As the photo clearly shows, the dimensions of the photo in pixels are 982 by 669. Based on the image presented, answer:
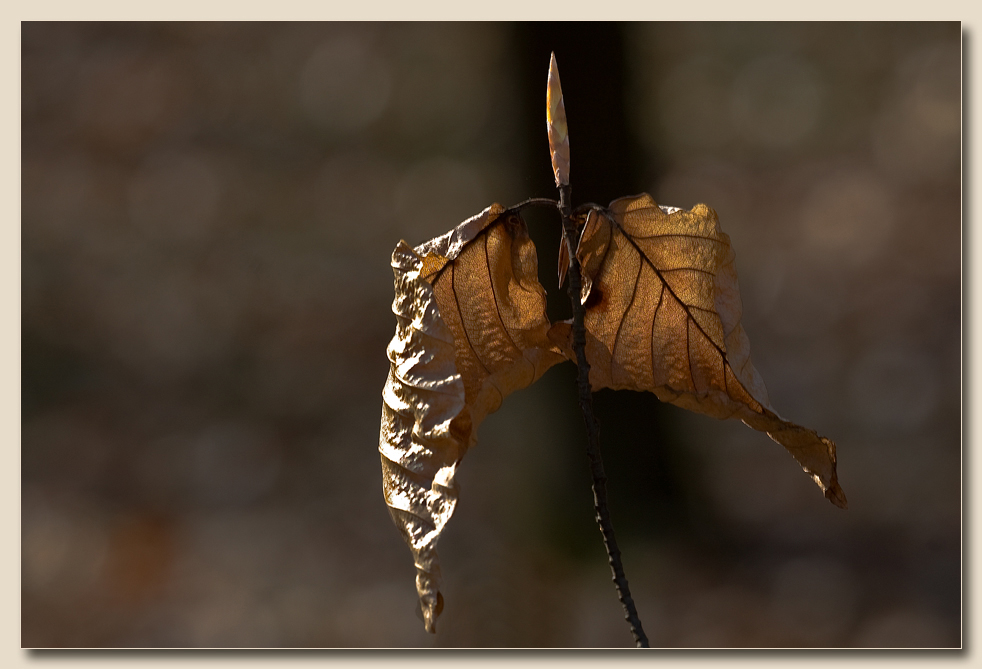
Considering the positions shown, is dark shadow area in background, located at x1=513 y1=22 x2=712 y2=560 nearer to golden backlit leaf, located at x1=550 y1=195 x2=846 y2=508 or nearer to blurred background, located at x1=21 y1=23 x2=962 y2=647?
blurred background, located at x1=21 y1=23 x2=962 y2=647

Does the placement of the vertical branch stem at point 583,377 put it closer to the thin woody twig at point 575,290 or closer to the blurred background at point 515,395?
the thin woody twig at point 575,290

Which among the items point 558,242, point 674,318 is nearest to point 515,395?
point 558,242

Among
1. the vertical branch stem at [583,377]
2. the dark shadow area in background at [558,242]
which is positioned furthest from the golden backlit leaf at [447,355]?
the dark shadow area in background at [558,242]

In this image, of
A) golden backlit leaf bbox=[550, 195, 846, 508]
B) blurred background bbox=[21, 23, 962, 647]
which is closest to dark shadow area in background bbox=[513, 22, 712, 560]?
blurred background bbox=[21, 23, 962, 647]

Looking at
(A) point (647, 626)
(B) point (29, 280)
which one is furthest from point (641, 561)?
(B) point (29, 280)

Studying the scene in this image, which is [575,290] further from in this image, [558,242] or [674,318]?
[558,242]
